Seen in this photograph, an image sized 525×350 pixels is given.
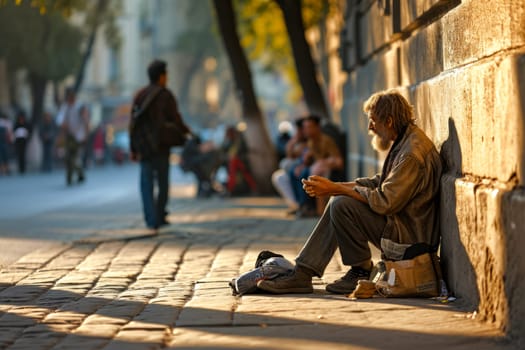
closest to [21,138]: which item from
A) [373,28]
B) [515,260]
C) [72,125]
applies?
[72,125]

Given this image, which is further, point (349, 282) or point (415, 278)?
point (349, 282)

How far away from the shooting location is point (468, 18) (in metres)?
7.76

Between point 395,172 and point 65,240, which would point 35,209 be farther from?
point 395,172

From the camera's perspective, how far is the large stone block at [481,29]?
6.45 metres

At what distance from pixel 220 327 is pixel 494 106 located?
1714 millimetres

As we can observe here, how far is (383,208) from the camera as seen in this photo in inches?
324

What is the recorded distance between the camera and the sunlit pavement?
6586mm

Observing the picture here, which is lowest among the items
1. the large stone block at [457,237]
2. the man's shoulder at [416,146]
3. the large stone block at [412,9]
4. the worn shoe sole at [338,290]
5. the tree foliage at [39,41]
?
the worn shoe sole at [338,290]

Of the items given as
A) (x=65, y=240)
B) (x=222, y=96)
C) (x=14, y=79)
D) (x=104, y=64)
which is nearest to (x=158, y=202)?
(x=65, y=240)

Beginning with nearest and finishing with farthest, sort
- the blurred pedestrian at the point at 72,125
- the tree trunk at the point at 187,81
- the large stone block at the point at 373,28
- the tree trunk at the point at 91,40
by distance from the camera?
the large stone block at the point at 373,28
the blurred pedestrian at the point at 72,125
the tree trunk at the point at 91,40
the tree trunk at the point at 187,81

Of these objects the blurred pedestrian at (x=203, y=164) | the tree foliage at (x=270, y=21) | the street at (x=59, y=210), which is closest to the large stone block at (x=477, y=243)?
the street at (x=59, y=210)

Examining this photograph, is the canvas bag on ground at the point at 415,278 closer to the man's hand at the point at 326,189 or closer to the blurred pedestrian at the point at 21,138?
the man's hand at the point at 326,189

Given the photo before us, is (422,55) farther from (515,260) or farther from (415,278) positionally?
(515,260)

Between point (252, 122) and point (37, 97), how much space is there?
27.5 m
